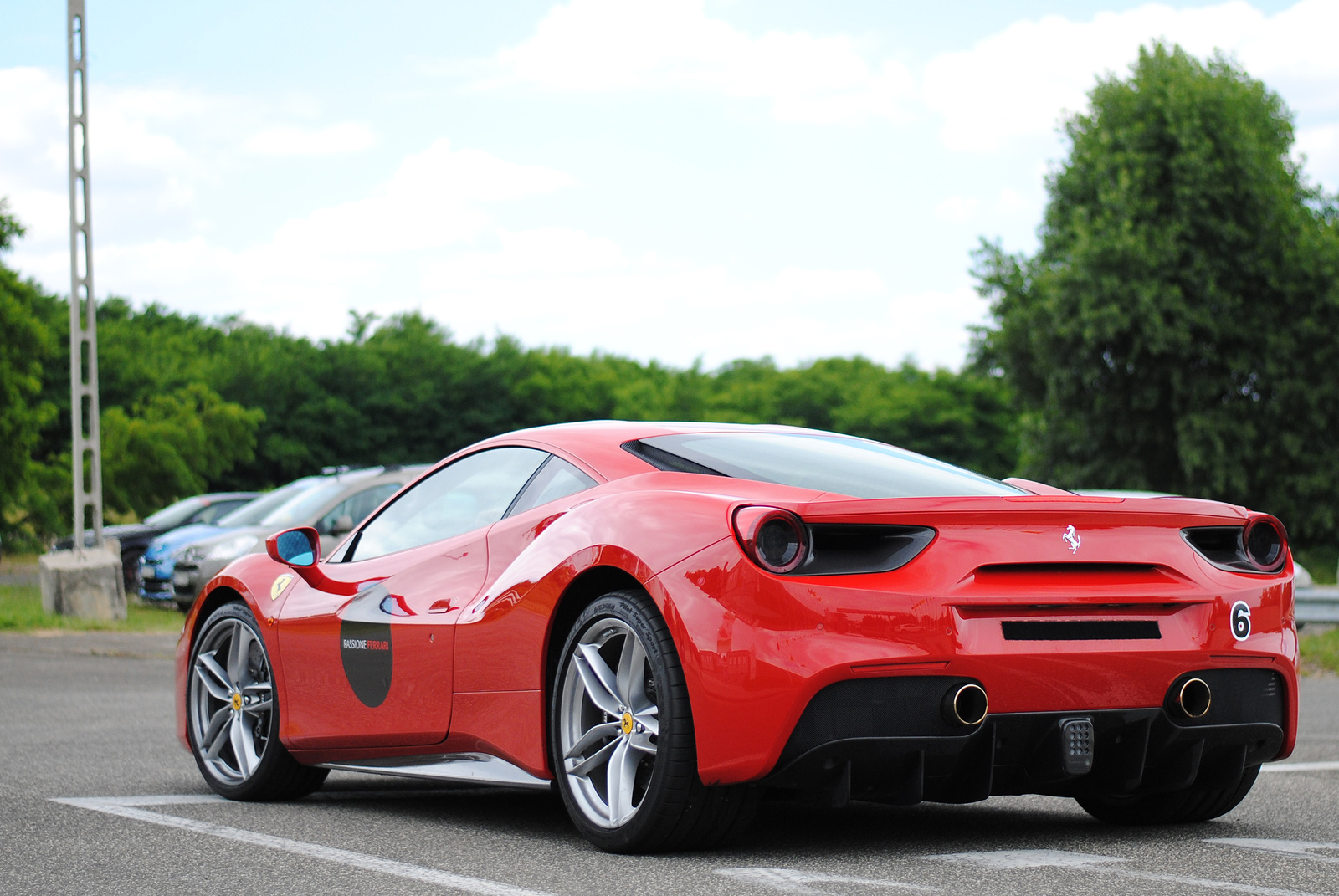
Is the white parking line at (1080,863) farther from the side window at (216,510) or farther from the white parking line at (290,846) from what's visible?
the side window at (216,510)

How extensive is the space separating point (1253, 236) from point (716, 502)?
33.9 metres

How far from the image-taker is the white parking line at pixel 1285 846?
432cm

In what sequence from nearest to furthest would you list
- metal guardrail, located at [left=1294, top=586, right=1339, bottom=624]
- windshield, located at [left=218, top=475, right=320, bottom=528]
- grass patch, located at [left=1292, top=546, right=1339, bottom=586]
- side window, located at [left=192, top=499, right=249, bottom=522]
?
metal guardrail, located at [left=1294, top=586, right=1339, bottom=624] → windshield, located at [left=218, top=475, right=320, bottom=528] → side window, located at [left=192, top=499, right=249, bottom=522] → grass patch, located at [left=1292, top=546, right=1339, bottom=586]

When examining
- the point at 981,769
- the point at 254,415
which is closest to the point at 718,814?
the point at 981,769

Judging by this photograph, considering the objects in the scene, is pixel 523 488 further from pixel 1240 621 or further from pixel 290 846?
pixel 1240 621

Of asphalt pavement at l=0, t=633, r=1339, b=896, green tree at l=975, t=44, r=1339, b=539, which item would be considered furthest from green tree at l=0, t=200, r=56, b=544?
asphalt pavement at l=0, t=633, r=1339, b=896

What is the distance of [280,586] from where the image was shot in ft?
19.1

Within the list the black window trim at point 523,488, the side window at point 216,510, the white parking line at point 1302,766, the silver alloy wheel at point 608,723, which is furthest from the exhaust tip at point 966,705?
the side window at point 216,510

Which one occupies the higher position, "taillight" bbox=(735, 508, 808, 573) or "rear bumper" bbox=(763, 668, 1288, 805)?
"taillight" bbox=(735, 508, 808, 573)

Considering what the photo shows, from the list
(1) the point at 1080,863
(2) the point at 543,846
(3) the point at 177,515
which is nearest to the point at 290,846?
(2) the point at 543,846

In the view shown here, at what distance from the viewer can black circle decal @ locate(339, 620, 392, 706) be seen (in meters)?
5.14

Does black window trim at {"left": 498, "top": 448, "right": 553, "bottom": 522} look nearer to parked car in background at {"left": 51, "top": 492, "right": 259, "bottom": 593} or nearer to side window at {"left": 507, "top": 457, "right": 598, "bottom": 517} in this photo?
side window at {"left": 507, "top": 457, "right": 598, "bottom": 517}

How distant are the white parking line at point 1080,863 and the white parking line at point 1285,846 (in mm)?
471

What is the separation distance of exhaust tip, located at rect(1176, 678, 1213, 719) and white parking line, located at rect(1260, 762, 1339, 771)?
2.78 meters
